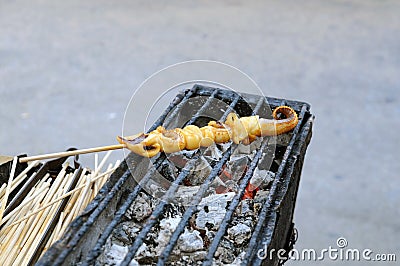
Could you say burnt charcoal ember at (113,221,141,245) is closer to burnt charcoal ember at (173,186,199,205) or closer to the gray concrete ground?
burnt charcoal ember at (173,186,199,205)

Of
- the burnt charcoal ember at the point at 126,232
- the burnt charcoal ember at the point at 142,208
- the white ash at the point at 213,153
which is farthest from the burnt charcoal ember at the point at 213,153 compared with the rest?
the burnt charcoal ember at the point at 126,232

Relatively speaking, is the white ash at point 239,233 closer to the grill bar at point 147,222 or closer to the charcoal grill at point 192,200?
the charcoal grill at point 192,200

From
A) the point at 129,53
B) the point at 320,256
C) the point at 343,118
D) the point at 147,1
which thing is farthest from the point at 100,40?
the point at 320,256

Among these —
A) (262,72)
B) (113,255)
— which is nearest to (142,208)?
(113,255)

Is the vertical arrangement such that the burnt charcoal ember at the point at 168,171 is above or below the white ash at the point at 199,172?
below

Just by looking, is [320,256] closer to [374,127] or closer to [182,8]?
[374,127]

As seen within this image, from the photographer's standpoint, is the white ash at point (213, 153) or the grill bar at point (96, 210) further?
the white ash at point (213, 153)

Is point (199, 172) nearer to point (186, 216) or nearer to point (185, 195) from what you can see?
point (185, 195)
